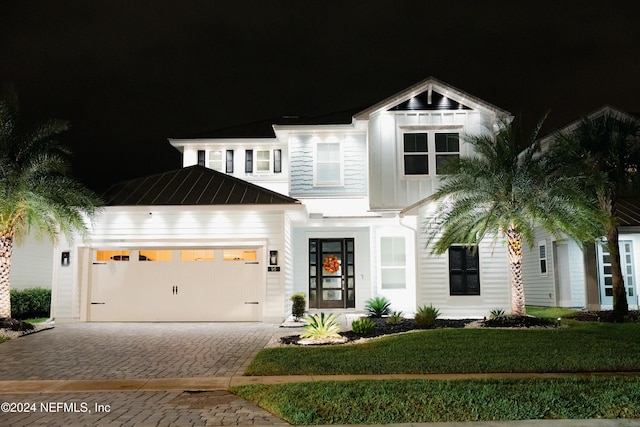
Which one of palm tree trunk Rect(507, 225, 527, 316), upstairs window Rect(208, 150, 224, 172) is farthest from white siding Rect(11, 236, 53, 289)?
palm tree trunk Rect(507, 225, 527, 316)

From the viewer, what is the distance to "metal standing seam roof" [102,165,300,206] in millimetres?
16328

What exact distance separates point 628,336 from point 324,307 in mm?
10017

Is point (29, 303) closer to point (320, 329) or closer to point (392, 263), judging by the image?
point (320, 329)

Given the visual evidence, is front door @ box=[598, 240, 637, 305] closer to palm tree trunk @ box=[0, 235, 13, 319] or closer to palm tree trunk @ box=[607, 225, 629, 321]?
palm tree trunk @ box=[607, 225, 629, 321]

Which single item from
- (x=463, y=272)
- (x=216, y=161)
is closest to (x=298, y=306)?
(x=463, y=272)

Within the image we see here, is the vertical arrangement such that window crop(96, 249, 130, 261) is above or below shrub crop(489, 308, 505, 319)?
above

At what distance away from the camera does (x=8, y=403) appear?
7.19 meters

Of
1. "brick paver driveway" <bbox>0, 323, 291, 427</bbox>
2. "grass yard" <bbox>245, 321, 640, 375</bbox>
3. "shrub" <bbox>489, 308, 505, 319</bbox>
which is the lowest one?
"brick paver driveway" <bbox>0, 323, 291, 427</bbox>

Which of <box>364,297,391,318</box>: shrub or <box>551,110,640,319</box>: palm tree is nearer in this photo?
<box>551,110,640,319</box>: palm tree

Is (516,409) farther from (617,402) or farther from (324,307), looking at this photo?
(324,307)

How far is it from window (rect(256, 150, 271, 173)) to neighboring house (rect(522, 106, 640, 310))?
10482mm

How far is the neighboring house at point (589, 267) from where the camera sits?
17828 millimetres

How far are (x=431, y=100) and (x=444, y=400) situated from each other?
12.7 meters

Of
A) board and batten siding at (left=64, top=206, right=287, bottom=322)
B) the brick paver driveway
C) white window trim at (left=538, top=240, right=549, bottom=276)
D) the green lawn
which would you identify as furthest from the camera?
white window trim at (left=538, top=240, right=549, bottom=276)
